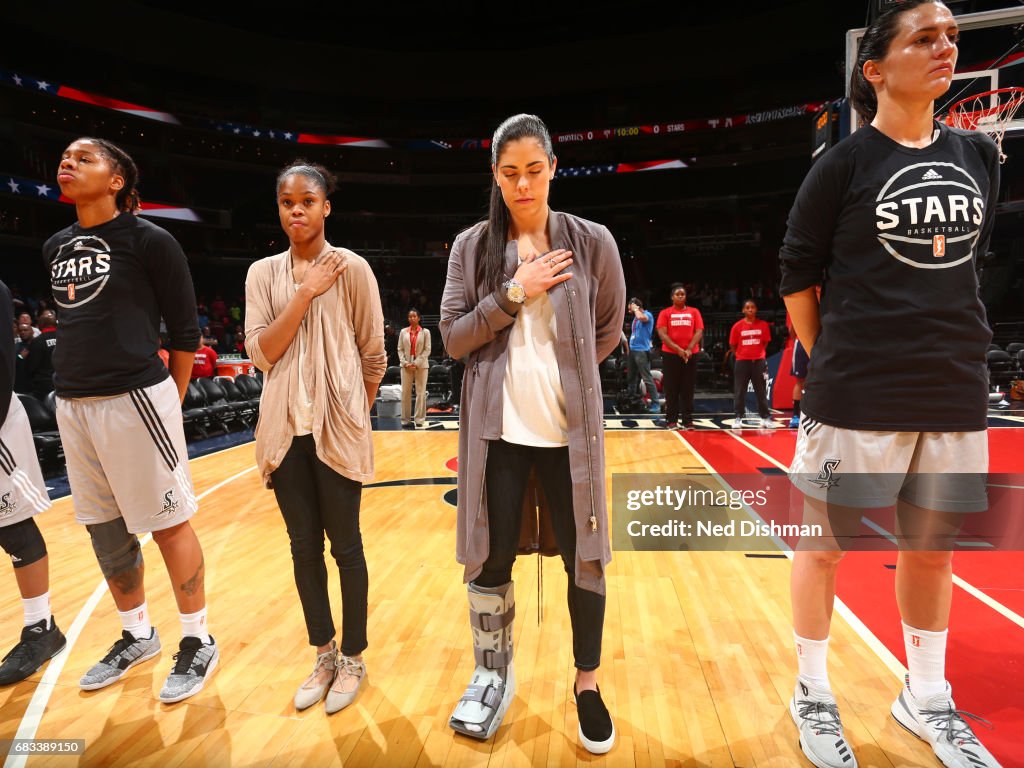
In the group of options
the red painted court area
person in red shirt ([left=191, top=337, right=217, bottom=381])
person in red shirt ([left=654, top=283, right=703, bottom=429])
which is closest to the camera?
the red painted court area

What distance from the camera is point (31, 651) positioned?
2.05m

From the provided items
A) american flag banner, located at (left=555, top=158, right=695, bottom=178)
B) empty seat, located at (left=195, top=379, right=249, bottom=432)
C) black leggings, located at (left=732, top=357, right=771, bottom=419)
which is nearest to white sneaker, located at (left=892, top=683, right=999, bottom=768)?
black leggings, located at (left=732, top=357, right=771, bottom=419)

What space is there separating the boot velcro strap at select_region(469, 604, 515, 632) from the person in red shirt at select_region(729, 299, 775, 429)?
18.9 ft

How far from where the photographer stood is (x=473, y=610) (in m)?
1.69

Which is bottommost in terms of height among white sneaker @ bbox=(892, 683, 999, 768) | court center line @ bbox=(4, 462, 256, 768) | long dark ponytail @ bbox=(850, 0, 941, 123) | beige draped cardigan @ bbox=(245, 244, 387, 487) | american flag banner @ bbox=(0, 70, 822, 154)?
court center line @ bbox=(4, 462, 256, 768)

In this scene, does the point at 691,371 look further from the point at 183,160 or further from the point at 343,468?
the point at 183,160

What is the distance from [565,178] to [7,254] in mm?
17020

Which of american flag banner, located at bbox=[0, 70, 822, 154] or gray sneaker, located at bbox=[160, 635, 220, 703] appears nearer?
gray sneaker, located at bbox=[160, 635, 220, 703]

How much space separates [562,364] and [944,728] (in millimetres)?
1436

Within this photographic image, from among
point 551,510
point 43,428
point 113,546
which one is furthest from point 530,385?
point 43,428

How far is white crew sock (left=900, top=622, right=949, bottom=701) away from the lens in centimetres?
159

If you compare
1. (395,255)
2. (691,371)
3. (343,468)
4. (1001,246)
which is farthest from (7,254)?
(1001,246)

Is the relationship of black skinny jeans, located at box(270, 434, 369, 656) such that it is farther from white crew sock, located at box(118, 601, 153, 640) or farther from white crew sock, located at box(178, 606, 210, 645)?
white crew sock, located at box(118, 601, 153, 640)

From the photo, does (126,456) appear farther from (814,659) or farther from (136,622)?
(814,659)
